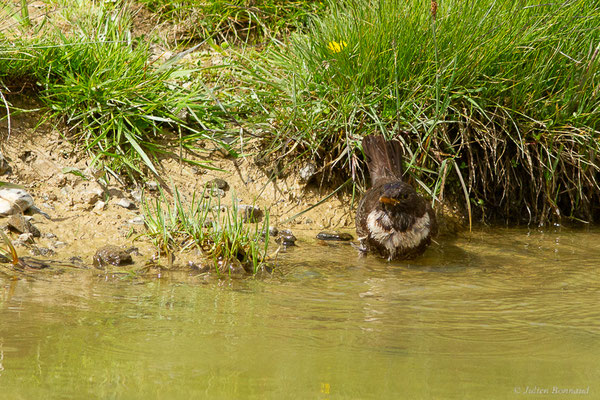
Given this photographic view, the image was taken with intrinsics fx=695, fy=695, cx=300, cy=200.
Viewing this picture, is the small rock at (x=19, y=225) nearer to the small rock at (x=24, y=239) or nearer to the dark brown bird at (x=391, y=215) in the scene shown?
the small rock at (x=24, y=239)

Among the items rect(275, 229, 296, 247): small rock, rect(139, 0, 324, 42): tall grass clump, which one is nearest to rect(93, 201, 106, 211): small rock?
rect(275, 229, 296, 247): small rock

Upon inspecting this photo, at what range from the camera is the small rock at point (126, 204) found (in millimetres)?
4953

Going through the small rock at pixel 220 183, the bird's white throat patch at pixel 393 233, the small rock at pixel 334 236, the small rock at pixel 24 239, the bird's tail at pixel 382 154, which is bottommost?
the small rock at pixel 24 239

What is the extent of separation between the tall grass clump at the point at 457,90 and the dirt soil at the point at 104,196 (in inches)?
15.5

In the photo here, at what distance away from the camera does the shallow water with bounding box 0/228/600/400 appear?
7.82 ft

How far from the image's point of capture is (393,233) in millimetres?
4809

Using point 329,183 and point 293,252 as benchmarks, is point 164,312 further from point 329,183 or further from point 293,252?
point 329,183

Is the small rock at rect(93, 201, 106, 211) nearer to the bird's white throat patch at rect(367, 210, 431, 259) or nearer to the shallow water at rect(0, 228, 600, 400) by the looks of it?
the shallow water at rect(0, 228, 600, 400)

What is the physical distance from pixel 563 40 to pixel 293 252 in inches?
105

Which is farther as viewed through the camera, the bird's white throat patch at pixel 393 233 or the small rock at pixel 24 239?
the bird's white throat patch at pixel 393 233

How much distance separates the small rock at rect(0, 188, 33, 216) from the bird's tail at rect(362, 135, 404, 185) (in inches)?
92.9

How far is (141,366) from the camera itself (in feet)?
8.28

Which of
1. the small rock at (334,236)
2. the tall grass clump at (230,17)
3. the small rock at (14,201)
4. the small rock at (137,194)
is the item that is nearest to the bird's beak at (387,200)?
the small rock at (334,236)

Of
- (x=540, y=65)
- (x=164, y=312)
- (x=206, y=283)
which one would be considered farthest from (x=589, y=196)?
(x=164, y=312)
